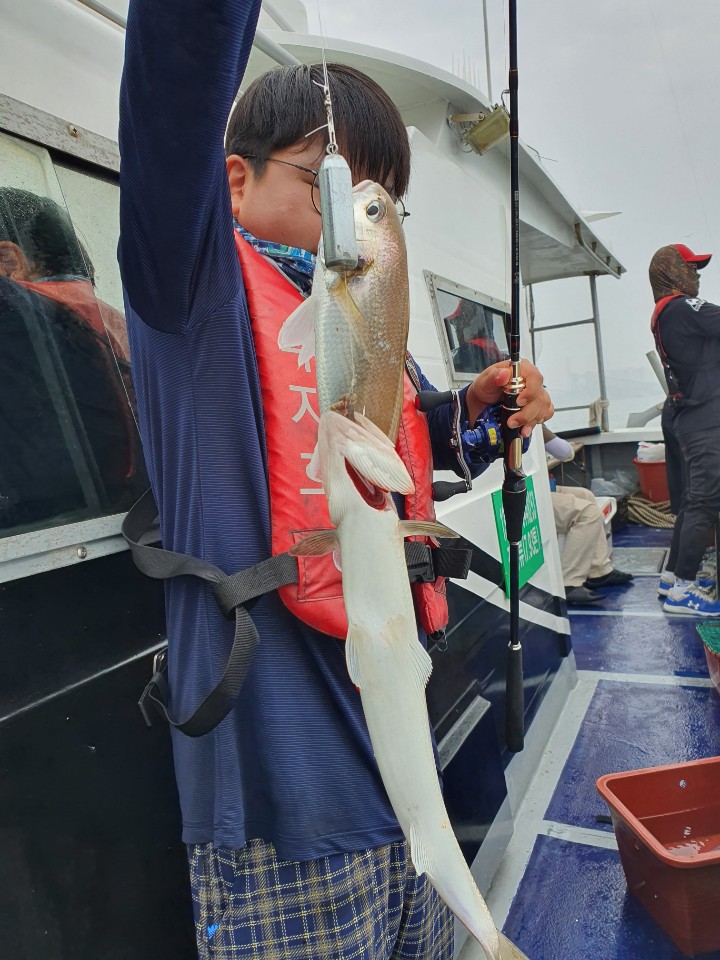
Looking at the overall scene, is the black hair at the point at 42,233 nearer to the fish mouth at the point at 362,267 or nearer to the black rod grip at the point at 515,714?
the fish mouth at the point at 362,267

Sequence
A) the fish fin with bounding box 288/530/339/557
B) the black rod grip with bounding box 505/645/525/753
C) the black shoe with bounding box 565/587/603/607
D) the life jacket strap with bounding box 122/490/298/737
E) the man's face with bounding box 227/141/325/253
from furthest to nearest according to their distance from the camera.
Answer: the black shoe with bounding box 565/587/603/607 → the black rod grip with bounding box 505/645/525/753 → the man's face with bounding box 227/141/325/253 → the life jacket strap with bounding box 122/490/298/737 → the fish fin with bounding box 288/530/339/557

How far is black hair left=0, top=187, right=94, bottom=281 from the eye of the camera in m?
1.40

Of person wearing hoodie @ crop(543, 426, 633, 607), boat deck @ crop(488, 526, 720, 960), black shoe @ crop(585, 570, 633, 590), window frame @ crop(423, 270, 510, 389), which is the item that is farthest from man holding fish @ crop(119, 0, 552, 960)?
black shoe @ crop(585, 570, 633, 590)

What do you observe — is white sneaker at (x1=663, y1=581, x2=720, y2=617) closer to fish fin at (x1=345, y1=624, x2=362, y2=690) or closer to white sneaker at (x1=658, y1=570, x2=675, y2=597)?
white sneaker at (x1=658, y1=570, x2=675, y2=597)

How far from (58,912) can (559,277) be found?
28.2ft

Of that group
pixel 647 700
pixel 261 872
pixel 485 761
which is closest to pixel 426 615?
pixel 261 872

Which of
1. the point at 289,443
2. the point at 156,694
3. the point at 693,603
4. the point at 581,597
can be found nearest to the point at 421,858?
the point at 156,694

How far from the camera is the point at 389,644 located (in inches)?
38.9

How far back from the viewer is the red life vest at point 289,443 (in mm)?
1187

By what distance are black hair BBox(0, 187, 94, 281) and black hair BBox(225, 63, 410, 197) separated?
17.6 inches

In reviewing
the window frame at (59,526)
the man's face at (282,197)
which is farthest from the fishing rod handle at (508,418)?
the window frame at (59,526)

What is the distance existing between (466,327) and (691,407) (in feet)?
9.86

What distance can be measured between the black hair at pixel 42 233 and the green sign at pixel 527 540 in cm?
225

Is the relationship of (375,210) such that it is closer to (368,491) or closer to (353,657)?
(368,491)
